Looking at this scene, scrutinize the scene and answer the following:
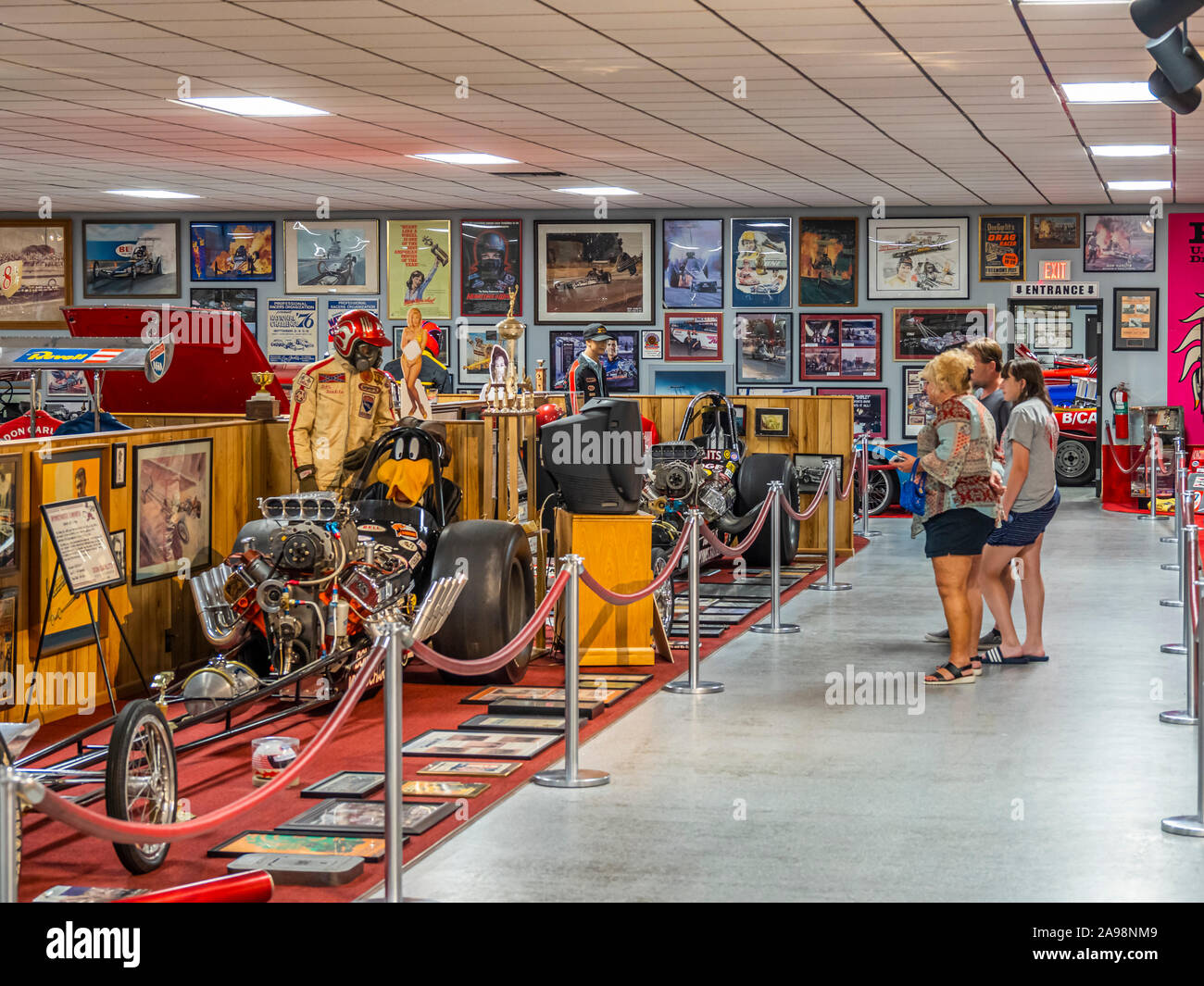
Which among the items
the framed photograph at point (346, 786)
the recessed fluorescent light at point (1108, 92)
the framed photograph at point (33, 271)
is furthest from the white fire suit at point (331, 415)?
the framed photograph at point (33, 271)

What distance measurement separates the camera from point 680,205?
706 inches

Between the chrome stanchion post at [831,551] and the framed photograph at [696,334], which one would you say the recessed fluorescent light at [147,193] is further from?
the chrome stanchion post at [831,551]

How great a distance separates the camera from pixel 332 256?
18984 millimetres

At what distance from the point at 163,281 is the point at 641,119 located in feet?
34.1

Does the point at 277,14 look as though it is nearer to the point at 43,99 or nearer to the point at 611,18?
the point at 611,18

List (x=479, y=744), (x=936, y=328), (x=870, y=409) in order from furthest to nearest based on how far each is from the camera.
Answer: (x=870, y=409) < (x=936, y=328) < (x=479, y=744)

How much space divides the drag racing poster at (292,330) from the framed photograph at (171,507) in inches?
429

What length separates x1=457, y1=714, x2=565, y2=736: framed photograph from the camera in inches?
266

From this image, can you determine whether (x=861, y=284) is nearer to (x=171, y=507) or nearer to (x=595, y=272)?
(x=595, y=272)

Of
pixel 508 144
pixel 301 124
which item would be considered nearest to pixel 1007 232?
pixel 508 144

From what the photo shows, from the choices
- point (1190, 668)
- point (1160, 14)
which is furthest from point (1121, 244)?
point (1160, 14)

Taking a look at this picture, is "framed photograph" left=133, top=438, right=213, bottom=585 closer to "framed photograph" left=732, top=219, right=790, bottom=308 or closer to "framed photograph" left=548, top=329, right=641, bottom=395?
"framed photograph" left=548, top=329, right=641, bottom=395

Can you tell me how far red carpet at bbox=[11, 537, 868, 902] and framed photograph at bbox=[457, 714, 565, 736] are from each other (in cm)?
9

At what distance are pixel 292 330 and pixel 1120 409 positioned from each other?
32.3 feet
